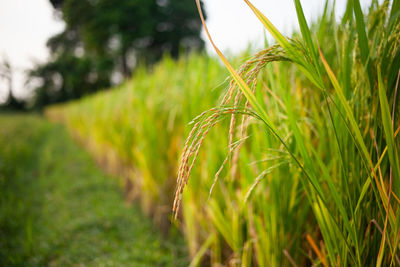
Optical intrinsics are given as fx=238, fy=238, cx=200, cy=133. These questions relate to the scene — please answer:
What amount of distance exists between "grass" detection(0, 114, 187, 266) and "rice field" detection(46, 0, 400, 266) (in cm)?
27

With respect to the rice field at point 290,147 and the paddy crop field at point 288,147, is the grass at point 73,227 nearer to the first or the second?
the paddy crop field at point 288,147

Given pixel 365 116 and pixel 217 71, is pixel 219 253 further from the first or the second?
pixel 217 71

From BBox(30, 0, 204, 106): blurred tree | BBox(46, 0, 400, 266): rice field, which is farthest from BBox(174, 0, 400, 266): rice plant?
BBox(30, 0, 204, 106): blurred tree

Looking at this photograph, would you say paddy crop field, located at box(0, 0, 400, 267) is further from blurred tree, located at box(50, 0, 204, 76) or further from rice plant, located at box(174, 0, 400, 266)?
blurred tree, located at box(50, 0, 204, 76)

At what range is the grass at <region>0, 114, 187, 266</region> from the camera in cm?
192

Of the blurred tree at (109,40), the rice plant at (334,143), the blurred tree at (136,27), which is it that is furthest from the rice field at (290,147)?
the blurred tree at (136,27)

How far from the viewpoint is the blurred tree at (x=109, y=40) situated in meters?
12.3

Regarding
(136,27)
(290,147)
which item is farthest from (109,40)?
(290,147)

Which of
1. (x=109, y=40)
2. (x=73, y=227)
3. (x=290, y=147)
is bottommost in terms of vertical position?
(x=73, y=227)

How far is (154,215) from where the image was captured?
2514 millimetres

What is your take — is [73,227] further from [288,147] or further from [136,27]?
[136,27]

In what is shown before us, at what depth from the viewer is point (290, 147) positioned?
0.87m

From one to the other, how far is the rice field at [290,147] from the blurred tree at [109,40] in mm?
5169

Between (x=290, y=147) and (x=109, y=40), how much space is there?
1778 cm
